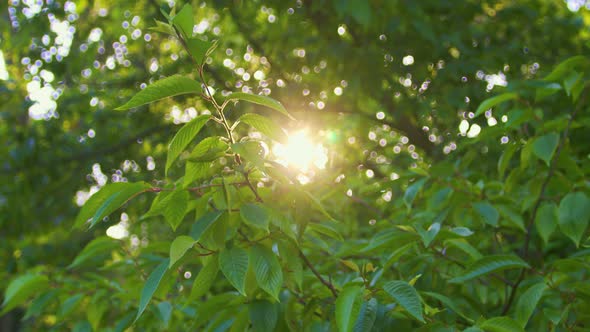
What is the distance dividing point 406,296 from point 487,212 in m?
0.80

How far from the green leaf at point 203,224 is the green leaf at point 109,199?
14 centimetres

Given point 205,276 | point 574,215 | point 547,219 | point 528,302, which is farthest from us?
point 547,219

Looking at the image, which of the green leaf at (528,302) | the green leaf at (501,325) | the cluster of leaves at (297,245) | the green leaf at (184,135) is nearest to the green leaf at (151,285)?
the cluster of leaves at (297,245)

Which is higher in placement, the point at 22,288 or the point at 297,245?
the point at 297,245

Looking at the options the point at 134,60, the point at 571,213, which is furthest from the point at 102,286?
the point at 134,60

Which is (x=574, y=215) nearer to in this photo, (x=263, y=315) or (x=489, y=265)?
(x=489, y=265)

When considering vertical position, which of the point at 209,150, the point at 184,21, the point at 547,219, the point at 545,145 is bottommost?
the point at 547,219

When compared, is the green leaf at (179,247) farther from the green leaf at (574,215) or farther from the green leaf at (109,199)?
the green leaf at (574,215)

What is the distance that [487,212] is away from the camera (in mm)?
1830

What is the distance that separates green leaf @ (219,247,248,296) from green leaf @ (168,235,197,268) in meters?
0.09

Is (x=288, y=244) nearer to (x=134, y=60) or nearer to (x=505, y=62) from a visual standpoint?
(x=505, y=62)

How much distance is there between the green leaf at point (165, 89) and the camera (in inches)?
40.4

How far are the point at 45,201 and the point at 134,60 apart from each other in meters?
1.50

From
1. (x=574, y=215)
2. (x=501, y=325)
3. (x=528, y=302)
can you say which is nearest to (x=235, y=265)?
(x=501, y=325)
